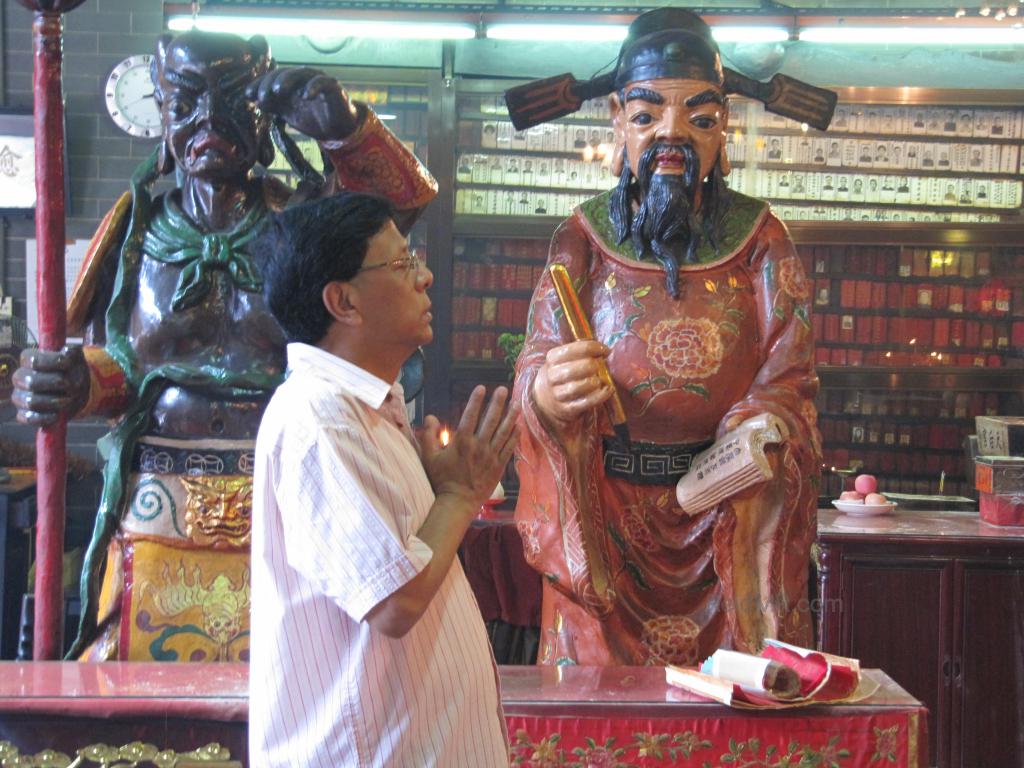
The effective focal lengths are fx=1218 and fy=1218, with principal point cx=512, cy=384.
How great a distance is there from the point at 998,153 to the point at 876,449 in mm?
1689

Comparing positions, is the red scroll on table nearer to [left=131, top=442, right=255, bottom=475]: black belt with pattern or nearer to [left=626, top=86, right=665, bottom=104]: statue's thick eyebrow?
[left=131, top=442, right=255, bottom=475]: black belt with pattern

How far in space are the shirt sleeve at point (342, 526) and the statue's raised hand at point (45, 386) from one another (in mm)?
971

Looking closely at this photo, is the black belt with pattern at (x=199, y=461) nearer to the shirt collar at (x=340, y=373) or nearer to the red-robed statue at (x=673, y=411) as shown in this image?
the red-robed statue at (x=673, y=411)

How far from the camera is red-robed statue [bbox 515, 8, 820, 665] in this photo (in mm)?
2410

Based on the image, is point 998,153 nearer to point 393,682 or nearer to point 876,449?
point 876,449

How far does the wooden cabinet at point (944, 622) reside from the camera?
3727 mm

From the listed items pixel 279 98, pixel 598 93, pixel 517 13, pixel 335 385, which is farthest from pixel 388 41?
pixel 335 385

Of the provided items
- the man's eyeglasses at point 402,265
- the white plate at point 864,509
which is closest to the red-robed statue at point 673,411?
the man's eyeglasses at point 402,265

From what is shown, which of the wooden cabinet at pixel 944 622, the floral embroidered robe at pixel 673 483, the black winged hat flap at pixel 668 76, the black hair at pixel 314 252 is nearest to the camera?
the black hair at pixel 314 252

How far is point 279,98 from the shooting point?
2.05 metres

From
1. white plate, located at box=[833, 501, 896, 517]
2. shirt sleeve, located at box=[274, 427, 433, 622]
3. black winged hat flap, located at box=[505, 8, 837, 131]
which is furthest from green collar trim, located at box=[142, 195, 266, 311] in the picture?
white plate, located at box=[833, 501, 896, 517]

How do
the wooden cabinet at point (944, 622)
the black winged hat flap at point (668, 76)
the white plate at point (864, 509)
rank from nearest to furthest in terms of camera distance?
the black winged hat flap at point (668, 76)
the wooden cabinet at point (944, 622)
the white plate at point (864, 509)

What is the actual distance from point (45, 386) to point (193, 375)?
28 cm

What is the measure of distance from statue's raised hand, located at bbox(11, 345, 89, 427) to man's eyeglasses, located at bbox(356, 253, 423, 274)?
3.08ft
